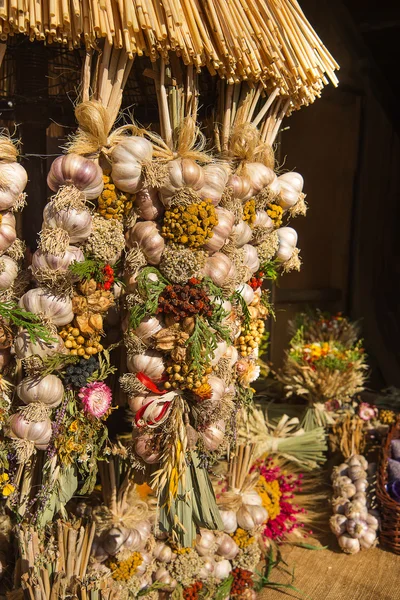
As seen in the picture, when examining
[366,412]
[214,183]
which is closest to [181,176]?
[214,183]

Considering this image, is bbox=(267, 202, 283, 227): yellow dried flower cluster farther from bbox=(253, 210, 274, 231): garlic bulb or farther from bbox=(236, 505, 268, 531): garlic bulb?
bbox=(236, 505, 268, 531): garlic bulb

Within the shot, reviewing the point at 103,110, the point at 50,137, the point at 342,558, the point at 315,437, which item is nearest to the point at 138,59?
the point at 50,137

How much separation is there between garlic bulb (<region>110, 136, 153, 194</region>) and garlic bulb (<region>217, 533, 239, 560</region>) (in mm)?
1324

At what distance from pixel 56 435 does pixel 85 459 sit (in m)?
0.10

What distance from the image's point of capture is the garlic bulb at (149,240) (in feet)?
5.08

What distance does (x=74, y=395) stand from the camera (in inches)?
62.7


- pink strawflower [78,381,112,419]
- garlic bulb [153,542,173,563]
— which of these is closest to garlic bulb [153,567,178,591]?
garlic bulb [153,542,173,563]

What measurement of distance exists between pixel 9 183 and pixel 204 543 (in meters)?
1.36

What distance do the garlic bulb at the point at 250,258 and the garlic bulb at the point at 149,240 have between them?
1.04 feet

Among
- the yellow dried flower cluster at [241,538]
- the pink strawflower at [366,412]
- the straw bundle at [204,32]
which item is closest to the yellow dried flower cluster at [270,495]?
the yellow dried flower cluster at [241,538]

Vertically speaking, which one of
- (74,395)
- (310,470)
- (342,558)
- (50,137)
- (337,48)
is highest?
(337,48)

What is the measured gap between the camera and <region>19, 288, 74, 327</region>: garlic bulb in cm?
148

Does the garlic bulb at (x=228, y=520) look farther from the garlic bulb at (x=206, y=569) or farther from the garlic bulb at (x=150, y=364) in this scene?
the garlic bulb at (x=150, y=364)

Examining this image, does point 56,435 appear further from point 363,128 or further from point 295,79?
point 363,128
